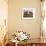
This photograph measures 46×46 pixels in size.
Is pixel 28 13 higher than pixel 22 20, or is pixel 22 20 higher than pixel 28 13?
pixel 28 13

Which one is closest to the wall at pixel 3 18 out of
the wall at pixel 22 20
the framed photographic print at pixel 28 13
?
the wall at pixel 22 20

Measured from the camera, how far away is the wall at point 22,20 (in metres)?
4.09

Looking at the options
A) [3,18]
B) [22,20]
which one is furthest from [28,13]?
[3,18]

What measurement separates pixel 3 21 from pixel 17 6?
70 cm

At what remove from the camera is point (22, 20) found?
4.11 metres

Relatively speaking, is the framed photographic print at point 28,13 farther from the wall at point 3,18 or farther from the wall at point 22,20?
the wall at point 3,18

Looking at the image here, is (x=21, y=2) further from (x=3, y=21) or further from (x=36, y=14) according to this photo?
(x=3, y=21)

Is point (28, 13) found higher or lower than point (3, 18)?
higher

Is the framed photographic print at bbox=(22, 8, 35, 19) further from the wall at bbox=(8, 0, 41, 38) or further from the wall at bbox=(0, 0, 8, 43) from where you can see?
the wall at bbox=(0, 0, 8, 43)

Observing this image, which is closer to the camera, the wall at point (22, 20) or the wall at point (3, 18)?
the wall at point (3, 18)

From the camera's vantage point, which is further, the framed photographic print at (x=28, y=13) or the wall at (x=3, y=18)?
the framed photographic print at (x=28, y=13)

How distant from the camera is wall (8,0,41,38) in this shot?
409 centimetres

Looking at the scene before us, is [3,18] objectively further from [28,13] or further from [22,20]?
[28,13]

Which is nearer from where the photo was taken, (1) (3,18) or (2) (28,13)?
(1) (3,18)
